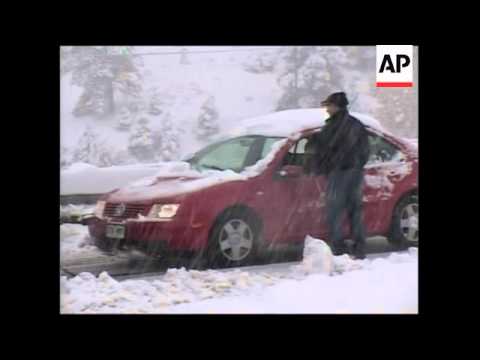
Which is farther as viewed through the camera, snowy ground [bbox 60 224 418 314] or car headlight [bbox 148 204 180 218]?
snowy ground [bbox 60 224 418 314]

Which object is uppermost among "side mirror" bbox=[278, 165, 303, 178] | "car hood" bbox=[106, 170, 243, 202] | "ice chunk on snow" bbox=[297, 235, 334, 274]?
"side mirror" bbox=[278, 165, 303, 178]

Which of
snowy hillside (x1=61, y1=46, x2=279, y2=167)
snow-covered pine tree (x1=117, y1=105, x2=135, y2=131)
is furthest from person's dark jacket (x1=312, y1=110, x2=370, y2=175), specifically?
snow-covered pine tree (x1=117, y1=105, x2=135, y2=131)

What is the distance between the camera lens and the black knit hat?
7.55 m

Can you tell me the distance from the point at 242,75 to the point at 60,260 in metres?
2.70

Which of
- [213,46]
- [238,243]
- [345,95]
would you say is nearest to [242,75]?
[213,46]

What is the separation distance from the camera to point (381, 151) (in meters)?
7.66

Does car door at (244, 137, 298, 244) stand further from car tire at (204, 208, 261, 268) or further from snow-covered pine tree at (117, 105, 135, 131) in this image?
snow-covered pine tree at (117, 105, 135, 131)

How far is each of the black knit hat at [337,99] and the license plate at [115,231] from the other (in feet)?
8.07

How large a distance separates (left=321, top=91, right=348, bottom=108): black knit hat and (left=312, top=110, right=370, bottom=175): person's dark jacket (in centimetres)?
9

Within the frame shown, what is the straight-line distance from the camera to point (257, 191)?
7.44 m

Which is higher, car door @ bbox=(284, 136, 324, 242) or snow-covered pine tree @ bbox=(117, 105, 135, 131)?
snow-covered pine tree @ bbox=(117, 105, 135, 131)

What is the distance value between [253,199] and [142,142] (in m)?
1.30

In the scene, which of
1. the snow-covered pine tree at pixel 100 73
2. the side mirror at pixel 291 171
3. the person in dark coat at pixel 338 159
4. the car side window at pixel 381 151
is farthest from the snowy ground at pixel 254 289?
the snow-covered pine tree at pixel 100 73

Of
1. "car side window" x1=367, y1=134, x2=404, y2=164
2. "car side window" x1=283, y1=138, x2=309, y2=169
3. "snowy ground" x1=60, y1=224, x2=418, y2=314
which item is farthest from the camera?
"car side window" x1=367, y1=134, x2=404, y2=164
